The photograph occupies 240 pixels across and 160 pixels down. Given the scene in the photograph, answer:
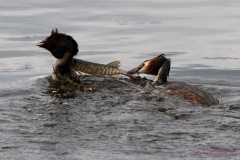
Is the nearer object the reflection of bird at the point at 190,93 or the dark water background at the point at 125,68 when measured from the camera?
the dark water background at the point at 125,68

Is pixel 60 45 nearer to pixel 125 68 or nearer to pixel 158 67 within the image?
pixel 158 67

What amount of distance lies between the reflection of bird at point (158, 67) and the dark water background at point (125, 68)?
3.08ft

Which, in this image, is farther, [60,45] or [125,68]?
[125,68]

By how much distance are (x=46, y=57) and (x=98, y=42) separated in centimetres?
164

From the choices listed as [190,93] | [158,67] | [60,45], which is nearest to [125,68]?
[158,67]

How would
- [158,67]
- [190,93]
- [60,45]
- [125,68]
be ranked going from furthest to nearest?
1. [125,68]
2. [158,67]
3. [60,45]
4. [190,93]

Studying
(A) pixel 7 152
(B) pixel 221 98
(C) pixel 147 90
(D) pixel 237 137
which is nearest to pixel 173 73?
(B) pixel 221 98

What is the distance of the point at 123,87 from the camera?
8.77 meters

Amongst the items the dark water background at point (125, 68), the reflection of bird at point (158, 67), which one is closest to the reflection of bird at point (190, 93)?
the dark water background at point (125, 68)

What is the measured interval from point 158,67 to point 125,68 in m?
2.31

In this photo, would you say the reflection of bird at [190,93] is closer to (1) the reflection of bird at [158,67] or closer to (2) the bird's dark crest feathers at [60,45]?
(1) the reflection of bird at [158,67]

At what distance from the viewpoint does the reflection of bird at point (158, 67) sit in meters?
9.51

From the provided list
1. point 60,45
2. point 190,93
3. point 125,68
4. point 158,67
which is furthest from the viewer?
point 125,68

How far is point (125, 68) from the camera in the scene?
11922 millimetres
